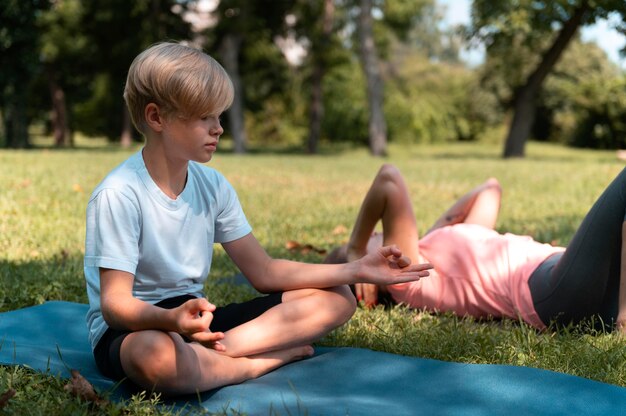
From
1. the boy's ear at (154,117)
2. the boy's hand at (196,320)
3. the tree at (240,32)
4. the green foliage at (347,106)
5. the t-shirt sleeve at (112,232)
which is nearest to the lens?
the boy's hand at (196,320)

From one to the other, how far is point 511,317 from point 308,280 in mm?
1175

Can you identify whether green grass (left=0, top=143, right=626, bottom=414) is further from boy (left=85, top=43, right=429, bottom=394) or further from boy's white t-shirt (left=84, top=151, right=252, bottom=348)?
boy's white t-shirt (left=84, top=151, right=252, bottom=348)

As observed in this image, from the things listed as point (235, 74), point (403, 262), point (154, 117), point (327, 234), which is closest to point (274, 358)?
point (403, 262)

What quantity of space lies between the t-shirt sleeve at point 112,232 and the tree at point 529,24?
17321 millimetres

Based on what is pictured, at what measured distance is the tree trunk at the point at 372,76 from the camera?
68.5 ft

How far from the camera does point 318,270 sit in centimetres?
280

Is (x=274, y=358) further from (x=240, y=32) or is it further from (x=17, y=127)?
(x=17, y=127)

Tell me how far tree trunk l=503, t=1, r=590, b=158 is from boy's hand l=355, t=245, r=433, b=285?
1773cm

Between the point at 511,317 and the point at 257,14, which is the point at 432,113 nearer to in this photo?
the point at 257,14

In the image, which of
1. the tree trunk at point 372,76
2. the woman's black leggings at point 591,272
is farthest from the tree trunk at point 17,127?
the woman's black leggings at point 591,272

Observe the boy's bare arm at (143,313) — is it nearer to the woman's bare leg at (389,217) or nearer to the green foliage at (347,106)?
the woman's bare leg at (389,217)

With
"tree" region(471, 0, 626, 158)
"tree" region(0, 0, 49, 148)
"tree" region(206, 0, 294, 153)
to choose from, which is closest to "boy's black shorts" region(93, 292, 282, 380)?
"tree" region(471, 0, 626, 158)

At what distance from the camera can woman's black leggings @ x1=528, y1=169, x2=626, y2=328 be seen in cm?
305

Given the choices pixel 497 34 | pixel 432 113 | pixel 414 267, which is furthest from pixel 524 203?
pixel 432 113
